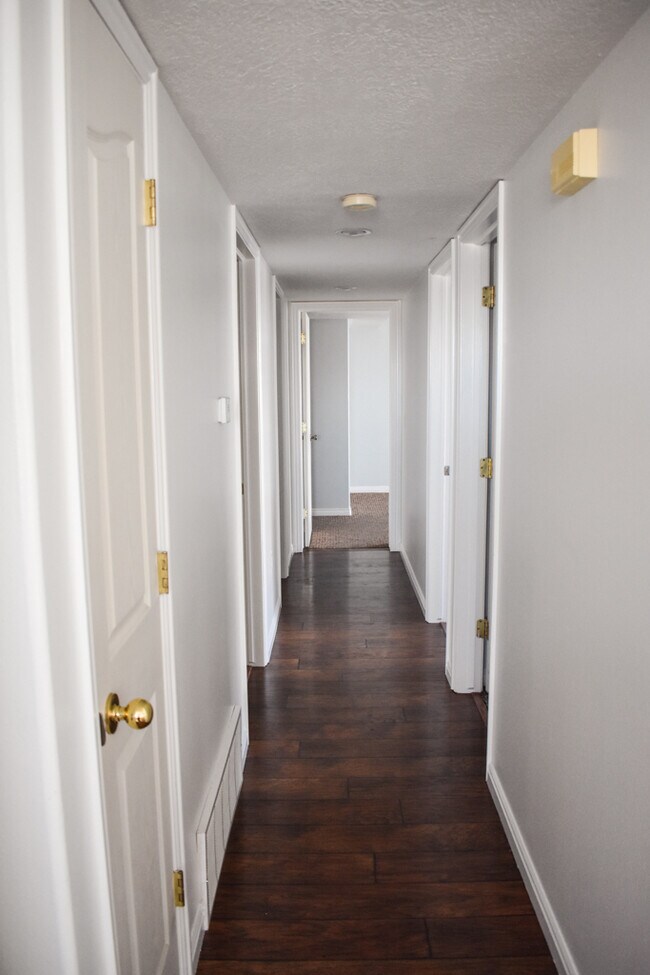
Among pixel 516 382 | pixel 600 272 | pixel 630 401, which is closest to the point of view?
pixel 630 401

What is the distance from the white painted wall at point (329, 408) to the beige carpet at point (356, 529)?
14.7 inches

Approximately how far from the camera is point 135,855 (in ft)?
4.87

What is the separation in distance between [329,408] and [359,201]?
18.2 feet

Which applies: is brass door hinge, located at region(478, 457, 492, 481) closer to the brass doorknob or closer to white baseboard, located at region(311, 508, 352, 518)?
the brass doorknob

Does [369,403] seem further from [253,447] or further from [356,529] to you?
[253,447]

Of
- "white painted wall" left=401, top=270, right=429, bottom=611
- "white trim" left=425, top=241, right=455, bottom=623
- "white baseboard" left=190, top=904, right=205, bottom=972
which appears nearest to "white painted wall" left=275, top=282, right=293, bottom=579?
"white painted wall" left=401, top=270, right=429, bottom=611

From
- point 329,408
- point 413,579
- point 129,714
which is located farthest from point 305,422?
point 129,714

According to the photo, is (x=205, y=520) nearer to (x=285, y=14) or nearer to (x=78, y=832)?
(x=78, y=832)

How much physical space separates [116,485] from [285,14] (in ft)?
3.13

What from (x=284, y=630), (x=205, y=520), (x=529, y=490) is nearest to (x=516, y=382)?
(x=529, y=490)

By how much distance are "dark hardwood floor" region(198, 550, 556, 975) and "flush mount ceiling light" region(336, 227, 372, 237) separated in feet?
7.47

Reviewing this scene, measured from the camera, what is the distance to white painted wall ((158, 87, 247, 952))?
183 centimetres

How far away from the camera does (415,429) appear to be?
5449mm

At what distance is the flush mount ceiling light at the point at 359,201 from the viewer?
2.74 meters
